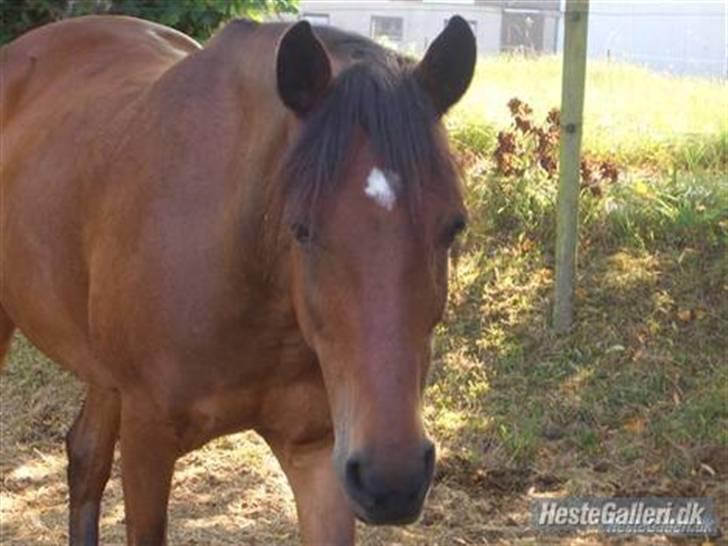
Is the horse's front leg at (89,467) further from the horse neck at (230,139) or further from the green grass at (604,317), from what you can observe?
the green grass at (604,317)

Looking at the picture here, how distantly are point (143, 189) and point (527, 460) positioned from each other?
2.68m

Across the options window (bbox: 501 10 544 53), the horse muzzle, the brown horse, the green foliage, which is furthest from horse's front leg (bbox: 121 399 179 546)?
window (bbox: 501 10 544 53)

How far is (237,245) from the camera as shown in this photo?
3188 mm

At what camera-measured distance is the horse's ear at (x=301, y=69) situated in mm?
2740

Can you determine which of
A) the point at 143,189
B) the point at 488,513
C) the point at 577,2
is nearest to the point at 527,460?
the point at 488,513

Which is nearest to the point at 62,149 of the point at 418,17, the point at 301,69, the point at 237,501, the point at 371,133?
the point at 301,69

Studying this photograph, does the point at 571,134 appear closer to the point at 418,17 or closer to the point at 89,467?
the point at 89,467

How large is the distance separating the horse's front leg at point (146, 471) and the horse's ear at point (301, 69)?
42.6 inches

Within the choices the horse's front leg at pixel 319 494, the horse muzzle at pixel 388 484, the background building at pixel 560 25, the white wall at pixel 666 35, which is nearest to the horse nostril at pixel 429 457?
the horse muzzle at pixel 388 484

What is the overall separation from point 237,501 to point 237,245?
2.45m

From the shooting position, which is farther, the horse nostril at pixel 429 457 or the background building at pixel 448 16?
the background building at pixel 448 16

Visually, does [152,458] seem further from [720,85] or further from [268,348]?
[720,85]

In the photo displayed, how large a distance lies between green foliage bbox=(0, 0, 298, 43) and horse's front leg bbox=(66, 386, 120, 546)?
2993 mm

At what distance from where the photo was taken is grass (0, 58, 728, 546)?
528 cm
